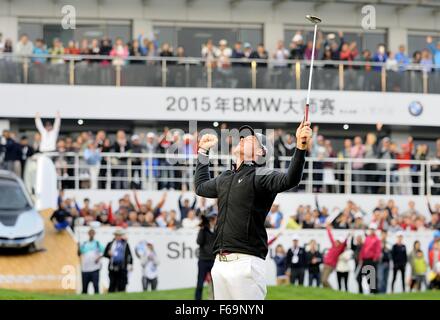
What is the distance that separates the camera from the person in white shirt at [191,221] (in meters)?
25.8

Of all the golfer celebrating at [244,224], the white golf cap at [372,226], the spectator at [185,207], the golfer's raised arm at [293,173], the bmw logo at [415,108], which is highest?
the bmw logo at [415,108]

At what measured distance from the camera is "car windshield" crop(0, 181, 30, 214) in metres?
25.7

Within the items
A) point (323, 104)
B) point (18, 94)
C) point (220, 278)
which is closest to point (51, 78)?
point (18, 94)

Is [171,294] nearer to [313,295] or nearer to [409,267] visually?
[313,295]

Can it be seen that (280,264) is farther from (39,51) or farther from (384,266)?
(39,51)

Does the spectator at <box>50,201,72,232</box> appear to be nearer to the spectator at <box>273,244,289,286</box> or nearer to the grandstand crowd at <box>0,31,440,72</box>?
the spectator at <box>273,244,289,286</box>

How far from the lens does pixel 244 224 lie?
8062 millimetres

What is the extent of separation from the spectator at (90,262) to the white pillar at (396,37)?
665 inches

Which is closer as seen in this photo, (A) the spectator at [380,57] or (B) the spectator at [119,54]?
(B) the spectator at [119,54]

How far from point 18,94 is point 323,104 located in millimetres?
8664

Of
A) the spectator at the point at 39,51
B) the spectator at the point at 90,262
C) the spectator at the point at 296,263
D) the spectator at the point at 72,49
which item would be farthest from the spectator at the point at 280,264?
the spectator at the point at 39,51

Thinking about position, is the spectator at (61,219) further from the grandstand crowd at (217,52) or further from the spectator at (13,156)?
the grandstand crowd at (217,52)

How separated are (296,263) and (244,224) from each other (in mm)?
16743

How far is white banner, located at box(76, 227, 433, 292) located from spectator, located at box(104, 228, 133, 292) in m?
1.35
